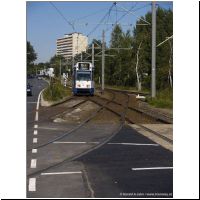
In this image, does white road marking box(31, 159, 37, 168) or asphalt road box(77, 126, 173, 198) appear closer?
asphalt road box(77, 126, 173, 198)

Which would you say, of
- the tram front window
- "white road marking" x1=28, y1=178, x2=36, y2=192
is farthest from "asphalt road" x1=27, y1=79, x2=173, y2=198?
the tram front window

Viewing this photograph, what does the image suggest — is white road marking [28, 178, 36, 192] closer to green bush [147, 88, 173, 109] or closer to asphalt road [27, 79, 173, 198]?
asphalt road [27, 79, 173, 198]

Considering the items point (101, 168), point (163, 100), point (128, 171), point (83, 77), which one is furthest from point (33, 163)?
point (83, 77)

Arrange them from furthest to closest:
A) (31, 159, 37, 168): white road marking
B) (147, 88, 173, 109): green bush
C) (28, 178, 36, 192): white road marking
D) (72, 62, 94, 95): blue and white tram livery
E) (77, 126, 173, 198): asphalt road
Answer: (72, 62, 94, 95): blue and white tram livery, (147, 88, 173, 109): green bush, (31, 159, 37, 168): white road marking, (28, 178, 36, 192): white road marking, (77, 126, 173, 198): asphalt road

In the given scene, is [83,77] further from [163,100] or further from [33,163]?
[33,163]

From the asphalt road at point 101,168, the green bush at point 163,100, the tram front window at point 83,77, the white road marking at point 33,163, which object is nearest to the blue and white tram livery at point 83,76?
the tram front window at point 83,77

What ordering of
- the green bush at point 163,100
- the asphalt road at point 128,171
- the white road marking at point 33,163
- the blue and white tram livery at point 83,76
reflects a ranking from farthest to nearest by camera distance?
the blue and white tram livery at point 83,76, the green bush at point 163,100, the white road marking at point 33,163, the asphalt road at point 128,171

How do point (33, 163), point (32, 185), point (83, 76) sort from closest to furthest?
point (32, 185)
point (33, 163)
point (83, 76)

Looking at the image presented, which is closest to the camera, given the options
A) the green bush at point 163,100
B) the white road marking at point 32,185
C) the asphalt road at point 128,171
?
the asphalt road at point 128,171

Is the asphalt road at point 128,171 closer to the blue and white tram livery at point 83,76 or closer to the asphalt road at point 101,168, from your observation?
the asphalt road at point 101,168

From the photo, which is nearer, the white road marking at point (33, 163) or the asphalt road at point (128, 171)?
the asphalt road at point (128, 171)

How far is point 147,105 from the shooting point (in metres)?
26.8
